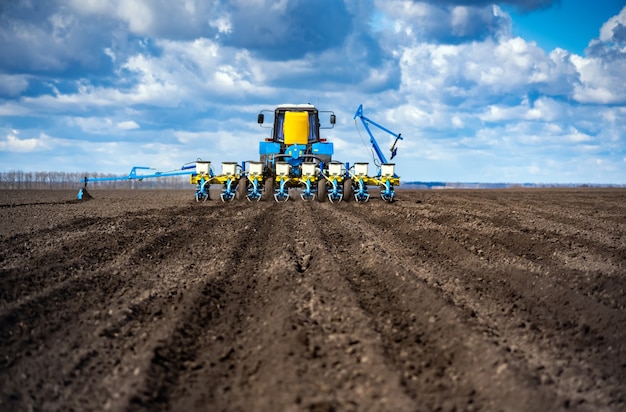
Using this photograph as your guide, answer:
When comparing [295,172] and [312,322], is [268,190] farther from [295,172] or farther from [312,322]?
[312,322]

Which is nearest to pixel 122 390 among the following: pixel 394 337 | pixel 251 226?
pixel 394 337

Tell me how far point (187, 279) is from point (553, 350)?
4.44 metres

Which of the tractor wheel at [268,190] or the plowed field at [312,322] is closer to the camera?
the plowed field at [312,322]

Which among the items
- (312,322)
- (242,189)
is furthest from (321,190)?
(312,322)

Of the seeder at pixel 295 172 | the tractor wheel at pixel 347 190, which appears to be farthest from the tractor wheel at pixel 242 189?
the tractor wheel at pixel 347 190

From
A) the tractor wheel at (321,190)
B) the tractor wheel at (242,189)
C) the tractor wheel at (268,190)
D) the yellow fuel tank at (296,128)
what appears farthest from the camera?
the yellow fuel tank at (296,128)

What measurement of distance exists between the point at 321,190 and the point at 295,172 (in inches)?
76.0

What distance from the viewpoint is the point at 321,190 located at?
1814 cm

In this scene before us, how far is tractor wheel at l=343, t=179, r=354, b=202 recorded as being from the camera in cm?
1812

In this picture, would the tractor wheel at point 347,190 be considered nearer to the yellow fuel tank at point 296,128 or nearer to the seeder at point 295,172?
the seeder at point 295,172

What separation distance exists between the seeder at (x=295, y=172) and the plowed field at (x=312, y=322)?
23.2 ft

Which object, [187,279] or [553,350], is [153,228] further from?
[553,350]

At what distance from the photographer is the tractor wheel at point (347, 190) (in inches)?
714

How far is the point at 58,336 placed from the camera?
18.0 feet
